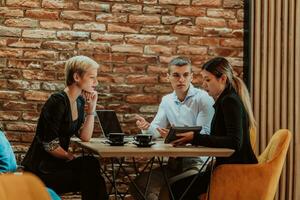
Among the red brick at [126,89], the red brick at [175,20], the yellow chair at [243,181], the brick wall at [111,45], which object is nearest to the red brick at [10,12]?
the brick wall at [111,45]


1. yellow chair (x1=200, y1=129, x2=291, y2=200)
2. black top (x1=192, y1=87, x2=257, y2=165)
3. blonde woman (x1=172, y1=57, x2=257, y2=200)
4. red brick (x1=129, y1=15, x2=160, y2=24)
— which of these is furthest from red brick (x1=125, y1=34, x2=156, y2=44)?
yellow chair (x1=200, y1=129, x2=291, y2=200)

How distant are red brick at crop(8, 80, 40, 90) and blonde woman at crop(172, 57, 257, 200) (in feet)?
4.93

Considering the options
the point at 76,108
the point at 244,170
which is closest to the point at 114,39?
the point at 76,108

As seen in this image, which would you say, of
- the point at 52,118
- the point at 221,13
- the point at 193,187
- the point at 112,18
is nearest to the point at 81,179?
the point at 52,118

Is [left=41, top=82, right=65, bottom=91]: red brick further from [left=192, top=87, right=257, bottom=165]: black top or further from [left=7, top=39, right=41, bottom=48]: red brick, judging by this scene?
[left=192, top=87, right=257, bottom=165]: black top

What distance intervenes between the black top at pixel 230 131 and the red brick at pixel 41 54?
5.23ft

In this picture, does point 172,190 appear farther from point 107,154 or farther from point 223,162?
point 107,154

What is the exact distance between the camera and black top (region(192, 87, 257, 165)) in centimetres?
316

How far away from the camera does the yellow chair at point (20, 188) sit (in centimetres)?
158

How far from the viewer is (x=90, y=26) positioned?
4.44m

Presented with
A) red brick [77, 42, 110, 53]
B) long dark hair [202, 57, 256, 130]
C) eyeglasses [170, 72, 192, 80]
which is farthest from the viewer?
red brick [77, 42, 110, 53]

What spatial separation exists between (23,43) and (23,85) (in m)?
0.32

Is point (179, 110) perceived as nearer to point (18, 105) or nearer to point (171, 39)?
point (171, 39)

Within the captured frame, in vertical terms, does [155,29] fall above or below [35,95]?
above
